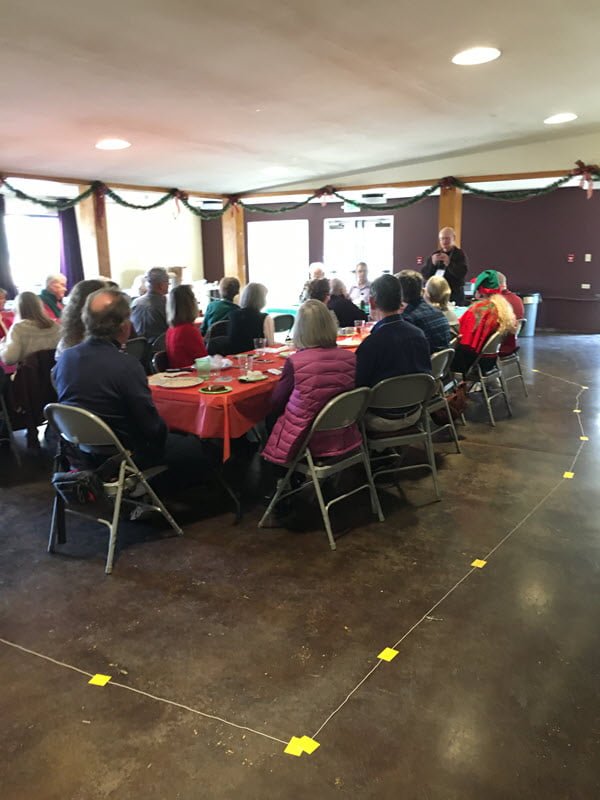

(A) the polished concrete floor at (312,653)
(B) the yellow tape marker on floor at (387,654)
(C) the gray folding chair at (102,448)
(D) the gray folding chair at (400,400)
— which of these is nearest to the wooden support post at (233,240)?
(A) the polished concrete floor at (312,653)

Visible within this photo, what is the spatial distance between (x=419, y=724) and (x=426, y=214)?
11001 mm

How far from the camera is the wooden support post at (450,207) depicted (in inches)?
287

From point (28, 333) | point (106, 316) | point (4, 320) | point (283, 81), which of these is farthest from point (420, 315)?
point (4, 320)

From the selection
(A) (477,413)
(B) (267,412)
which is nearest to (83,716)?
(B) (267,412)

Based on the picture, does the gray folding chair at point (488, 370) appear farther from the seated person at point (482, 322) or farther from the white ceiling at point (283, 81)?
the white ceiling at point (283, 81)

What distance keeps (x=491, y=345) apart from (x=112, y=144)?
12.6 feet

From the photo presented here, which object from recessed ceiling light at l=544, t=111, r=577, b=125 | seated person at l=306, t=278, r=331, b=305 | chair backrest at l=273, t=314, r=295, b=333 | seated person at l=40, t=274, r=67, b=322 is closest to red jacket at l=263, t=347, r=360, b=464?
seated person at l=306, t=278, r=331, b=305

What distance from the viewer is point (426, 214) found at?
38.3 feet

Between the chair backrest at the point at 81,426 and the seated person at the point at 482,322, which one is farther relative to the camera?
the seated person at the point at 482,322

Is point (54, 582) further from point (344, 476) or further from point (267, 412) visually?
point (344, 476)

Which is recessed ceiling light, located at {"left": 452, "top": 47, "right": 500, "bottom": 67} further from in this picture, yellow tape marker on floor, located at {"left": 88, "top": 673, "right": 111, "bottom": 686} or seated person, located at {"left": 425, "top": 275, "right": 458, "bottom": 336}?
yellow tape marker on floor, located at {"left": 88, "top": 673, "right": 111, "bottom": 686}

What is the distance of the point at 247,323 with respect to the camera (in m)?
4.84

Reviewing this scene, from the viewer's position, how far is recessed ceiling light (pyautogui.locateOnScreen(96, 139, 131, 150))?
5351 millimetres

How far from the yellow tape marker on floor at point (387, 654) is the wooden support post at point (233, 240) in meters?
7.41
